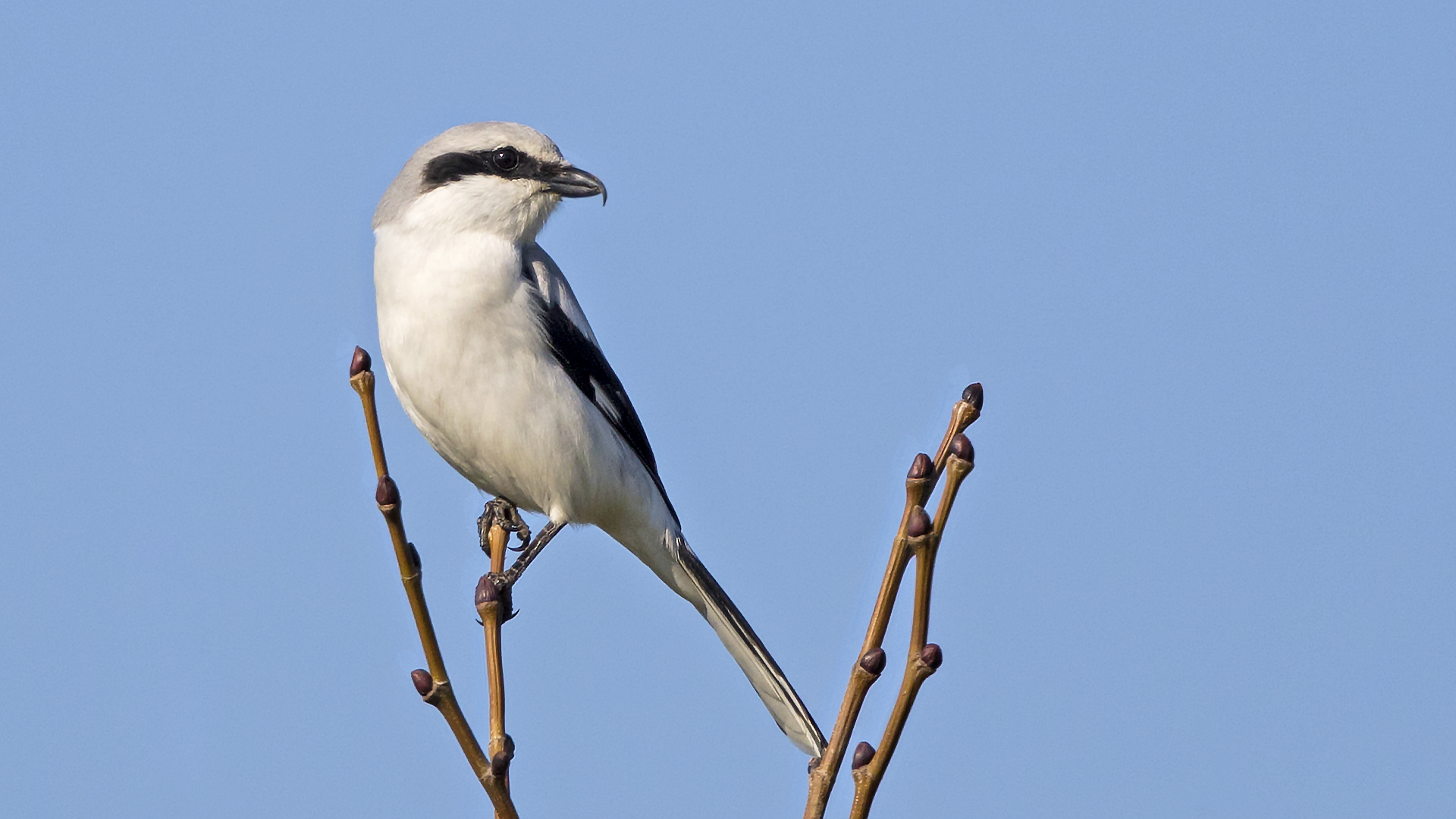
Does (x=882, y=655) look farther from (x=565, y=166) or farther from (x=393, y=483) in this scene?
(x=565, y=166)

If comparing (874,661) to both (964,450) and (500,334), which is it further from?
(500,334)

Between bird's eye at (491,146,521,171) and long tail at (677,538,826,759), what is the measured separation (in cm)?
138

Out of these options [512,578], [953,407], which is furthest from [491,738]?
[512,578]

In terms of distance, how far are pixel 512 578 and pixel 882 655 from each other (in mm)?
2005

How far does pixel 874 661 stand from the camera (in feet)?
6.24

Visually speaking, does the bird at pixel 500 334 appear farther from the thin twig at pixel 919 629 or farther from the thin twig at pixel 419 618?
the thin twig at pixel 919 629

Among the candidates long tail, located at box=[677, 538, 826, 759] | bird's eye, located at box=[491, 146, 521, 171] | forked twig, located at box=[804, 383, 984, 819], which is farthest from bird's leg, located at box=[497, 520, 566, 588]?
forked twig, located at box=[804, 383, 984, 819]

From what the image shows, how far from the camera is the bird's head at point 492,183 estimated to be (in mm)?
3951

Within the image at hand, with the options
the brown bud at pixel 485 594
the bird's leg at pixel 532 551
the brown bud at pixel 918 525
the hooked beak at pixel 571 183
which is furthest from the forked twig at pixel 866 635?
the hooked beak at pixel 571 183

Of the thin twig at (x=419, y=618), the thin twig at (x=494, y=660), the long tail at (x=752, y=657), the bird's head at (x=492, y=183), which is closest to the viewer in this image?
the thin twig at (x=419, y=618)

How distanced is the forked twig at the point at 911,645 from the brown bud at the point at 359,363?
933 millimetres

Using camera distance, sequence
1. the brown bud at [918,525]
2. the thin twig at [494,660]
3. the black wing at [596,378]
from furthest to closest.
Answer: the black wing at [596,378] → the thin twig at [494,660] → the brown bud at [918,525]

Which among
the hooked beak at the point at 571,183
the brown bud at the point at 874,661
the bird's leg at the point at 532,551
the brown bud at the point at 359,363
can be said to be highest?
the hooked beak at the point at 571,183

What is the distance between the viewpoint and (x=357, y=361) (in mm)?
2277
